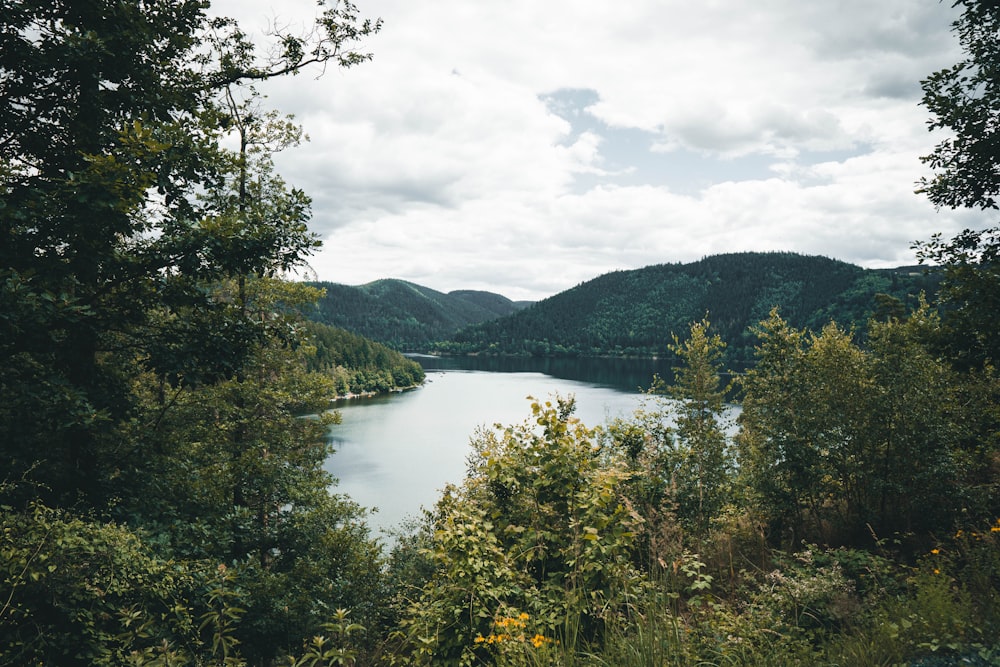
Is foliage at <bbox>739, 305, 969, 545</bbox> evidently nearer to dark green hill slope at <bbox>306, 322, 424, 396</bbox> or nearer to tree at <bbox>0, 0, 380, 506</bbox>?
tree at <bbox>0, 0, 380, 506</bbox>

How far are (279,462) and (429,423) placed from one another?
6699 cm

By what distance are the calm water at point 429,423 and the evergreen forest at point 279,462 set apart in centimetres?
411

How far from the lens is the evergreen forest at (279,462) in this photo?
3.68 metres

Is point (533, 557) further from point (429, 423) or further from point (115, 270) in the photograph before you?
point (429, 423)

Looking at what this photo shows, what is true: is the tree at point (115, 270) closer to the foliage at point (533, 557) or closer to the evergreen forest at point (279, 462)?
the evergreen forest at point (279, 462)

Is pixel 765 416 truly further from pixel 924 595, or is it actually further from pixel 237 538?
pixel 237 538

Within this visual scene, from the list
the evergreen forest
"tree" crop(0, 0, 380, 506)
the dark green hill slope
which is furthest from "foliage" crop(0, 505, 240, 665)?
the dark green hill slope

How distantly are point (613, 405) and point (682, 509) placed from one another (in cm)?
7343

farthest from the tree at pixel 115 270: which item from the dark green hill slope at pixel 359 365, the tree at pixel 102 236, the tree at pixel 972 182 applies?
the dark green hill slope at pixel 359 365

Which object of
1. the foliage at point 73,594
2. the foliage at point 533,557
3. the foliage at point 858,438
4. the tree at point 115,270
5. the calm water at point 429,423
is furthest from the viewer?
the calm water at point 429,423

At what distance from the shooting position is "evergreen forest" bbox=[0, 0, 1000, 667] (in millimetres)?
3684

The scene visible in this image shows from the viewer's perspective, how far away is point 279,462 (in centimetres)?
1277

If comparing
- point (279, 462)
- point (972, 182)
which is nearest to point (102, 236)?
point (279, 462)

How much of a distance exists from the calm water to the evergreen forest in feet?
13.5
